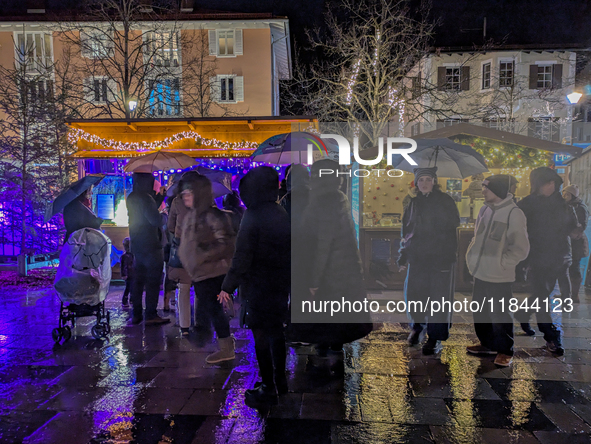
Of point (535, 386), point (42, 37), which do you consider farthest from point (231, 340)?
point (42, 37)

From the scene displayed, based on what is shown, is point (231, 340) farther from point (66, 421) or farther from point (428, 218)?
point (428, 218)

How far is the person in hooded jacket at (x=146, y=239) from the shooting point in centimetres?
638

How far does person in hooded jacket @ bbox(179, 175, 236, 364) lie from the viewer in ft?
16.2

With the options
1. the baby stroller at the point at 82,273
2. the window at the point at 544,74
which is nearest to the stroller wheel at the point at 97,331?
the baby stroller at the point at 82,273

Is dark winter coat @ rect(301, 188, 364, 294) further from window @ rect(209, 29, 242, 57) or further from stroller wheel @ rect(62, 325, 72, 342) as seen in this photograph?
window @ rect(209, 29, 242, 57)

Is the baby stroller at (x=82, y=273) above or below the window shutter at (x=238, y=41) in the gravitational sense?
below

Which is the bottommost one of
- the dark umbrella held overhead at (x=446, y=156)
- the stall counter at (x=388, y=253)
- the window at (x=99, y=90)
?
the stall counter at (x=388, y=253)

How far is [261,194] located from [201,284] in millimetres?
1737

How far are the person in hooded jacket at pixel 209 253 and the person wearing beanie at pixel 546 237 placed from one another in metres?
3.72

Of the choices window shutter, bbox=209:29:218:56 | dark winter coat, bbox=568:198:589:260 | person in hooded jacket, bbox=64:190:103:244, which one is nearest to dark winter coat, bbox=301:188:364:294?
person in hooded jacket, bbox=64:190:103:244

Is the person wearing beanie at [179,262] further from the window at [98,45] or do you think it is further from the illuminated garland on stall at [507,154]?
the window at [98,45]

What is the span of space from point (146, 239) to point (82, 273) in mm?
1150

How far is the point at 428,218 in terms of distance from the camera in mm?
5301

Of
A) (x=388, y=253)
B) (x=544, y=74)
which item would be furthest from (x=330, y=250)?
(x=544, y=74)
